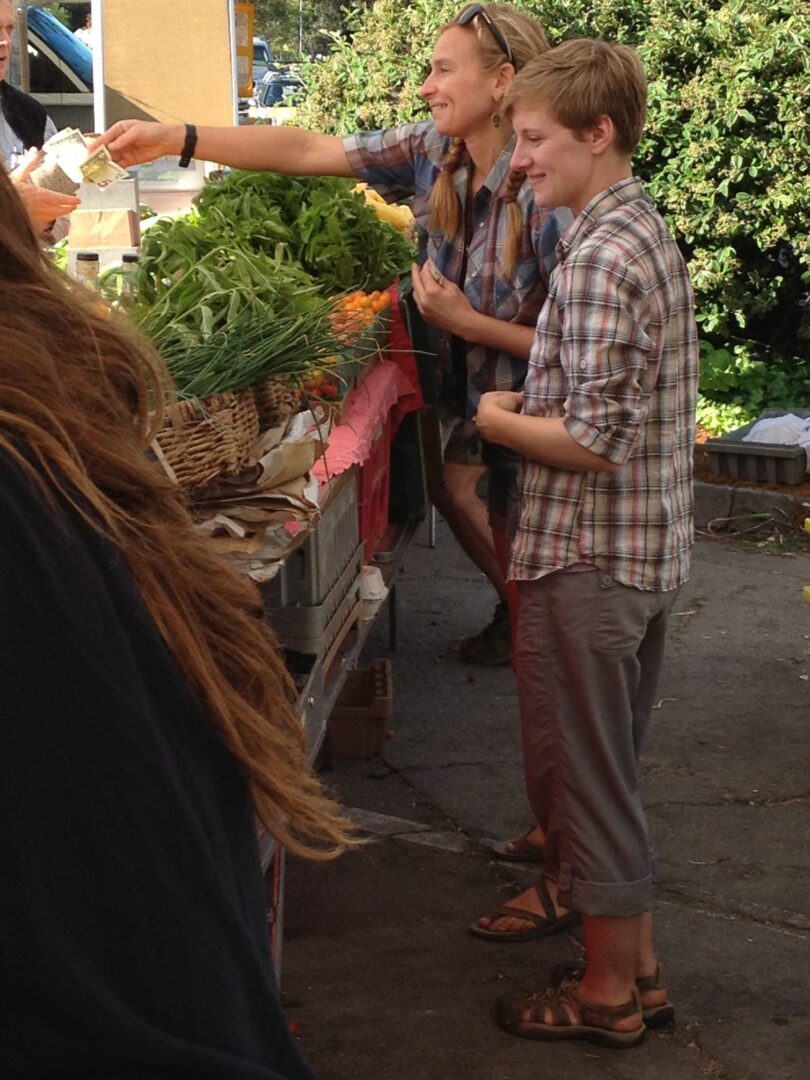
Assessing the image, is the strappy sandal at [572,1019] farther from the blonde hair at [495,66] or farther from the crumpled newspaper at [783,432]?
the crumpled newspaper at [783,432]

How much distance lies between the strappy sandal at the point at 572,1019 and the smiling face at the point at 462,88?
7.27ft

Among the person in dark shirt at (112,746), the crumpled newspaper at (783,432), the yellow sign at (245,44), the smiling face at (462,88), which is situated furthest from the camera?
the yellow sign at (245,44)

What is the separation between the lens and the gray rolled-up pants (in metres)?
2.96

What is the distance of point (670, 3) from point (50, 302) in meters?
7.99

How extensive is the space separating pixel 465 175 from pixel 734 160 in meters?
4.17

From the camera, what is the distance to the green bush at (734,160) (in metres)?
7.97

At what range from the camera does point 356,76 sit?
9602 millimetres

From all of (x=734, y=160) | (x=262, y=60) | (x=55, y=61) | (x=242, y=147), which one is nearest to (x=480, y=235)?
(x=242, y=147)

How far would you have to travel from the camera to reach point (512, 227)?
3.87 m

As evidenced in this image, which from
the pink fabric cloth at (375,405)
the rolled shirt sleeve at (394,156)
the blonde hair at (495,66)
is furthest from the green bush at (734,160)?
the blonde hair at (495,66)

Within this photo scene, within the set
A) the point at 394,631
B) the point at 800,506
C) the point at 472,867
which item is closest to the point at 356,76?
the point at 800,506

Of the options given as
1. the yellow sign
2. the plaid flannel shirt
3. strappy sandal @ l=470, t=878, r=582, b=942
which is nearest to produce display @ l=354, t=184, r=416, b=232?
the plaid flannel shirt

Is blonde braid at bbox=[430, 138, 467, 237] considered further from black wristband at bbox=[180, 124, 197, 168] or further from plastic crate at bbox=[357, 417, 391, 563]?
black wristband at bbox=[180, 124, 197, 168]

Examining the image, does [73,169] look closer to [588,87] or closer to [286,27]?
[588,87]
